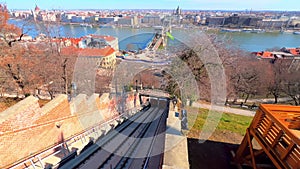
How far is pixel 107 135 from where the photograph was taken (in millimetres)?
4543

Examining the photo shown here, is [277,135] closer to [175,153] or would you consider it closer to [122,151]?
[175,153]

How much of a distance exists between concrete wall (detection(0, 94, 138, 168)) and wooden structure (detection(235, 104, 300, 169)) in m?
4.38

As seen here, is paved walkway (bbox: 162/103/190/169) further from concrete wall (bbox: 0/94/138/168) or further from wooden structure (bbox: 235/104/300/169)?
concrete wall (bbox: 0/94/138/168)

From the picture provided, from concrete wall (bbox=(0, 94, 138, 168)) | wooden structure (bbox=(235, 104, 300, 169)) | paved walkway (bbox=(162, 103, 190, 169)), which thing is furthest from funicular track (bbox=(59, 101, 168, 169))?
wooden structure (bbox=(235, 104, 300, 169))

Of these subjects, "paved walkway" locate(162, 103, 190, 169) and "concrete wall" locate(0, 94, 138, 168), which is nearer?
"paved walkway" locate(162, 103, 190, 169)

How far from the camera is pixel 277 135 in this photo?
119 inches

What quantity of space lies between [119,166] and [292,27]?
318ft

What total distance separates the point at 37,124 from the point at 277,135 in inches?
184

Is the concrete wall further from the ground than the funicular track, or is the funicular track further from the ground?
the concrete wall

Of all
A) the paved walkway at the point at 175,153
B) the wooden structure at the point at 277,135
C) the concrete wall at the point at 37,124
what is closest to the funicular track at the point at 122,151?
the paved walkway at the point at 175,153

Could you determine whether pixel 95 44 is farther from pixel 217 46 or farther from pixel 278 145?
pixel 278 145

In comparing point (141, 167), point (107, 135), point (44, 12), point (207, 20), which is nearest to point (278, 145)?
point (141, 167)

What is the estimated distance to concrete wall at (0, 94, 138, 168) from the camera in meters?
2.71

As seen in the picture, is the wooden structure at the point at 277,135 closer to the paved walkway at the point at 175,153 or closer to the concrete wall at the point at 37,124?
the paved walkway at the point at 175,153
